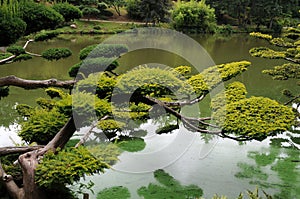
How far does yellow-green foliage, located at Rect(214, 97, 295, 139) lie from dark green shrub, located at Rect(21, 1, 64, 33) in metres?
1.59

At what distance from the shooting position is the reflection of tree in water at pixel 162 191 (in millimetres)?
3877

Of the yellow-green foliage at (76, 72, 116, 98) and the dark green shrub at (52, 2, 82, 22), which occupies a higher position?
the dark green shrub at (52, 2, 82, 22)

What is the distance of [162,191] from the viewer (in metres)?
4.00

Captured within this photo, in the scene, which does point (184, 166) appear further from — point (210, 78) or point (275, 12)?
point (275, 12)

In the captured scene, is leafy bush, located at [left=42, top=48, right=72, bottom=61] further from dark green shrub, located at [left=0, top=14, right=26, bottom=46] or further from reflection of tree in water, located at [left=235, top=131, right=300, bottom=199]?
reflection of tree in water, located at [left=235, top=131, right=300, bottom=199]

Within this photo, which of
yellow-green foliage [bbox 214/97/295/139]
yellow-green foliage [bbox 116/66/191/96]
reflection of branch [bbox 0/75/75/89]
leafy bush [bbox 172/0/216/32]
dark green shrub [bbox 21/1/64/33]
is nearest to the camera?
yellow-green foliage [bbox 214/97/295/139]

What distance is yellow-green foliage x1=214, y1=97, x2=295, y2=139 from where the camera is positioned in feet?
9.80

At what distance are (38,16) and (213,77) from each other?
1.65 meters

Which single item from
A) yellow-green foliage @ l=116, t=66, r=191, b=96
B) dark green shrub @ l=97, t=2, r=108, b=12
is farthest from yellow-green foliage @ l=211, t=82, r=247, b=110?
dark green shrub @ l=97, t=2, r=108, b=12

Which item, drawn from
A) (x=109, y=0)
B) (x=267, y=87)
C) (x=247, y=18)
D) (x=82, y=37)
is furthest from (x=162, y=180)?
(x=247, y=18)

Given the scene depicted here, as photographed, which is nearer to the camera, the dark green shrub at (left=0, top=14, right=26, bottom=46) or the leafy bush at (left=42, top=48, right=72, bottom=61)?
the dark green shrub at (left=0, top=14, right=26, bottom=46)

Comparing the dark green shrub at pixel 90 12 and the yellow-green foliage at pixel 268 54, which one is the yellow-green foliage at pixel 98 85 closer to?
the yellow-green foliage at pixel 268 54

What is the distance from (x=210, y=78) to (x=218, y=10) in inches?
880

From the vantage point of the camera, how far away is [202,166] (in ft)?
15.1
